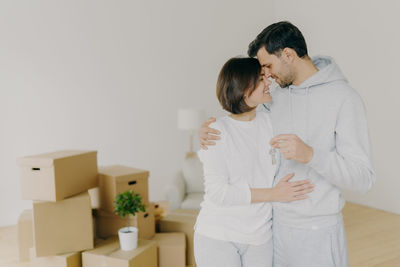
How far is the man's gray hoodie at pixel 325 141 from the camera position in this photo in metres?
1.11

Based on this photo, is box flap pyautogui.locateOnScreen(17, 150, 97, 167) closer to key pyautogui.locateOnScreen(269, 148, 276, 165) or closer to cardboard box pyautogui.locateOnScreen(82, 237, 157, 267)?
cardboard box pyautogui.locateOnScreen(82, 237, 157, 267)

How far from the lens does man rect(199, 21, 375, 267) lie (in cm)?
111

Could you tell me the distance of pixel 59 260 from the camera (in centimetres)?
227

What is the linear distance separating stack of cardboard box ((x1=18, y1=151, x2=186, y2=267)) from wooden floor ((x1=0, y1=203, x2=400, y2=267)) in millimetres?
785

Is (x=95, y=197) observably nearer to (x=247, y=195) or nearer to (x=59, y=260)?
(x=59, y=260)

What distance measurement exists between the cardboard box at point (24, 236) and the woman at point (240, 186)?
6.84 ft

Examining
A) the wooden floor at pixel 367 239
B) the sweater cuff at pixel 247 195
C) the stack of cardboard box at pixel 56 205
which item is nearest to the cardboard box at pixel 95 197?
the stack of cardboard box at pixel 56 205

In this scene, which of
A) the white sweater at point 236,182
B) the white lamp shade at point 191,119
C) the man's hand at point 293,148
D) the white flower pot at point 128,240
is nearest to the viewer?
the man's hand at point 293,148

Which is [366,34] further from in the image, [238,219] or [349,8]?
[238,219]

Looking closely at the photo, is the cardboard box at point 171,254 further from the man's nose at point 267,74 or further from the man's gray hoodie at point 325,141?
the man's nose at point 267,74

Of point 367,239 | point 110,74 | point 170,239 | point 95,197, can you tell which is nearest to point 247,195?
point 170,239

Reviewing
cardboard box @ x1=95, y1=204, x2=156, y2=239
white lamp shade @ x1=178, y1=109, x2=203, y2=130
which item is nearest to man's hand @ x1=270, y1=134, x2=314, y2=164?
cardboard box @ x1=95, y1=204, x2=156, y2=239

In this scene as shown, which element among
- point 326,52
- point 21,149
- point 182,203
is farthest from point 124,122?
point 326,52

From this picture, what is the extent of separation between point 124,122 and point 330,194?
3.49m
